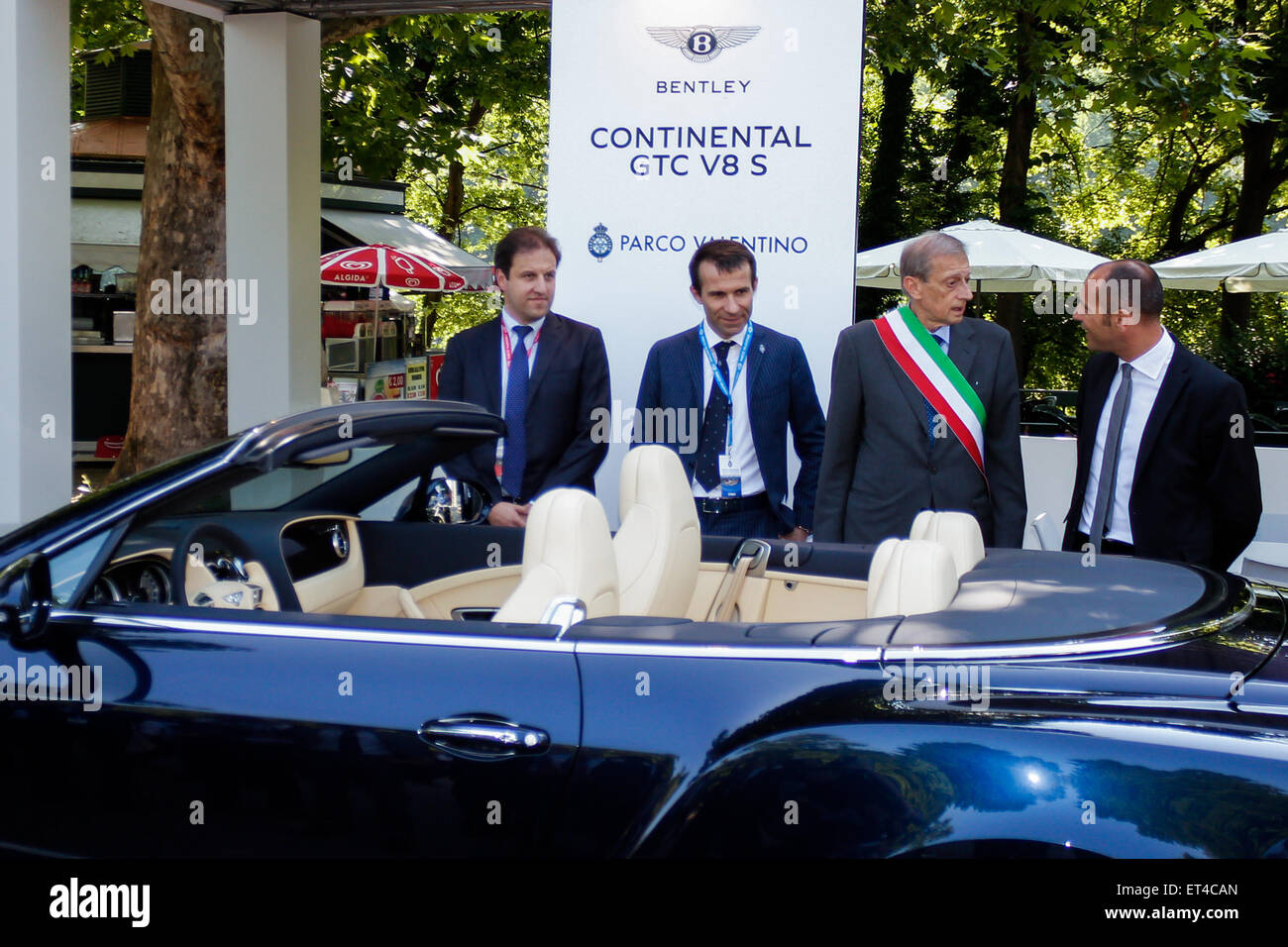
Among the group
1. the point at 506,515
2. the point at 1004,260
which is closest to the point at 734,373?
the point at 506,515

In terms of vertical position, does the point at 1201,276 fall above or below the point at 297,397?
above

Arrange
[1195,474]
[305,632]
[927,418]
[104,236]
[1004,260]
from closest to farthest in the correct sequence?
[305,632] < [1195,474] < [927,418] < [1004,260] < [104,236]

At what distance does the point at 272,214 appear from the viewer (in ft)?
31.0

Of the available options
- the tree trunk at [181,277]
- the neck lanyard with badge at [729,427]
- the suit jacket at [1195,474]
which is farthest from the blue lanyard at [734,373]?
the tree trunk at [181,277]

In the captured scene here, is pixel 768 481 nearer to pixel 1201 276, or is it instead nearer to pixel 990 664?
pixel 990 664

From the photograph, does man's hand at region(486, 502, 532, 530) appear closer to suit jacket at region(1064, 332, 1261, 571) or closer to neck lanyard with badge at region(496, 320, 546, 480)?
neck lanyard with badge at region(496, 320, 546, 480)

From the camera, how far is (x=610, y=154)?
6258 millimetres

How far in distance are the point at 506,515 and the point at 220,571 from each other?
1.59m

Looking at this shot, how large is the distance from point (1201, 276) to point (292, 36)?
9.90 meters

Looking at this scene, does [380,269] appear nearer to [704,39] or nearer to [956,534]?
[704,39]

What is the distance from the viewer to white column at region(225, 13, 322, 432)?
9.22 meters

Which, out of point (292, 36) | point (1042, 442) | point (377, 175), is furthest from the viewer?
point (377, 175)

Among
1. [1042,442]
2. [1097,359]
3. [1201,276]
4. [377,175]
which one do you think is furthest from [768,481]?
[1201,276]

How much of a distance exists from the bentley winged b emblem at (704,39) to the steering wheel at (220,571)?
12.1ft
